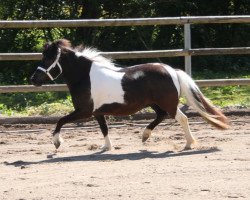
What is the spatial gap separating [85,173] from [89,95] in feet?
6.45

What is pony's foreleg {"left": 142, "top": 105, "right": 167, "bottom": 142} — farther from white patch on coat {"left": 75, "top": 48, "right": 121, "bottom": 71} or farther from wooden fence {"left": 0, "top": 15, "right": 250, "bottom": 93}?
wooden fence {"left": 0, "top": 15, "right": 250, "bottom": 93}

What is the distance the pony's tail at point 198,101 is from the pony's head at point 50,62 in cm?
160

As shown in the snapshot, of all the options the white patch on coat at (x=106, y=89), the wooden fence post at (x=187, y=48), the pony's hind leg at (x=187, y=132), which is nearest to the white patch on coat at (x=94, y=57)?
the white patch on coat at (x=106, y=89)

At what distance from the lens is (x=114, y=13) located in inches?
706

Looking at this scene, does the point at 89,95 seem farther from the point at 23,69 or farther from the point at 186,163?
the point at 23,69

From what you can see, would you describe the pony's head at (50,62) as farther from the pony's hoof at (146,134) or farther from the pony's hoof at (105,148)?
the pony's hoof at (146,134)

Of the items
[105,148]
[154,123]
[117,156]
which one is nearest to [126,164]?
[117,156]

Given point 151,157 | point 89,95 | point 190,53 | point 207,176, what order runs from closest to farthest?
point 207,176 → point 151,157 → point 89,95 → point 190,53

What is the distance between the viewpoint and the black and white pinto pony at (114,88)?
9305 mm

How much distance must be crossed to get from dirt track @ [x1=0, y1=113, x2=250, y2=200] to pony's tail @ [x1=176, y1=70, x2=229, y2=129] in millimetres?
286

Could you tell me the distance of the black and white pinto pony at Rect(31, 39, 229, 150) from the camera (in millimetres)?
A: 9305

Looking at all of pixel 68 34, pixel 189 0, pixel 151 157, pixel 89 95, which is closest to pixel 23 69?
pixel 68 34

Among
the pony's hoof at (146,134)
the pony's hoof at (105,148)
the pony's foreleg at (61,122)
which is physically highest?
the pony's foreleg at (61,122)

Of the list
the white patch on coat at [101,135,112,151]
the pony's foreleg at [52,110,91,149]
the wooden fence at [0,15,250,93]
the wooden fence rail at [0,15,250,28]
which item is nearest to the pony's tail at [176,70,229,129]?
the white patch on coat at [101,135,112,151]
